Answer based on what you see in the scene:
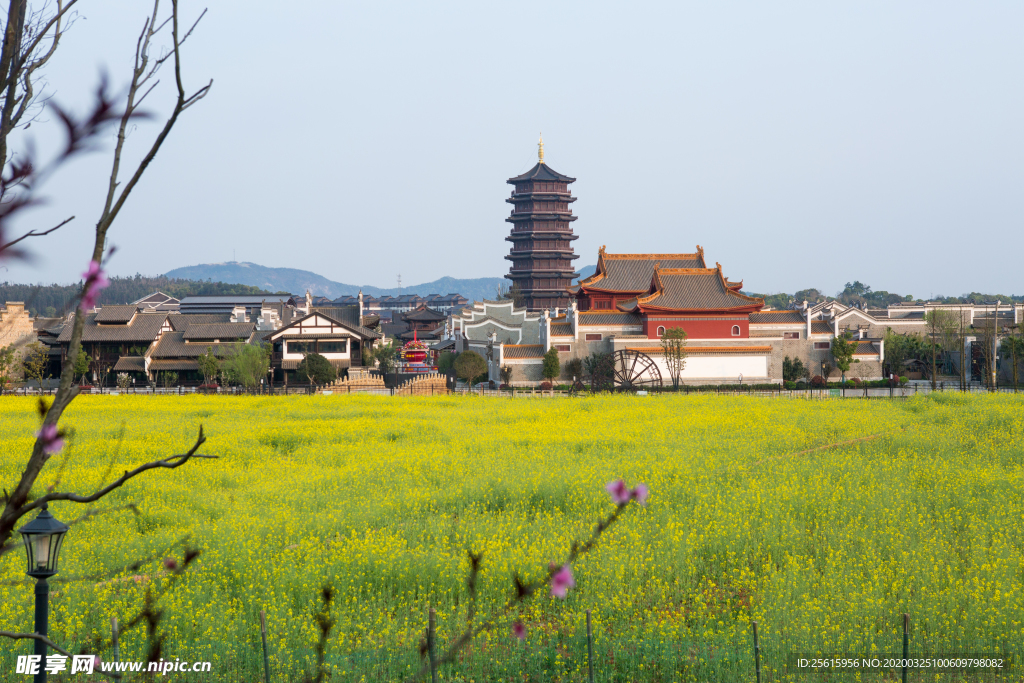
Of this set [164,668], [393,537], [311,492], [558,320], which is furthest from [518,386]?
[164,668]

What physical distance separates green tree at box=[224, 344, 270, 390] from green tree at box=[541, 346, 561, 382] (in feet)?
51.0

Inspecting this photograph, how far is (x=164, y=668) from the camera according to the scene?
6688 mm

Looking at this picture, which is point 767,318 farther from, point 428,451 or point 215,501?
point 215,501

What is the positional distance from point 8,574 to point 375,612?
4992mm

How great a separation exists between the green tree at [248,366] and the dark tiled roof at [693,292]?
69.9 feet

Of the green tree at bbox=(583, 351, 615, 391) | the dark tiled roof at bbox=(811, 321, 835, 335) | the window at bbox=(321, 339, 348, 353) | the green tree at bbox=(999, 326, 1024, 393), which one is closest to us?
the green tree at bbox=(999, 326, 1024, 393)

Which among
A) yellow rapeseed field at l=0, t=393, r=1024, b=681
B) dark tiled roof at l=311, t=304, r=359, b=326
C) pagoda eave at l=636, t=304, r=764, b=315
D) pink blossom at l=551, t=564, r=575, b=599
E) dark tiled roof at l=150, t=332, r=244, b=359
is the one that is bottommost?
yellow rapeseed field at l=0, t=393, r=1024, b=681

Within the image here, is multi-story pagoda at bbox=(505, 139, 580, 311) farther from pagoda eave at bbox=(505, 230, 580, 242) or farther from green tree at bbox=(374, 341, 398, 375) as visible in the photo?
green tree at bbox=(374, 341, 398, 375)

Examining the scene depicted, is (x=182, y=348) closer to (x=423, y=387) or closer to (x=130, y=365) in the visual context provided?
(x=130, y=365)

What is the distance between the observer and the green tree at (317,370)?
43062 millimetres

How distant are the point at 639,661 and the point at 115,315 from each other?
160ft

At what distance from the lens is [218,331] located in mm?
49312

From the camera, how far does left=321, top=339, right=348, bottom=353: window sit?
47469 millimetres

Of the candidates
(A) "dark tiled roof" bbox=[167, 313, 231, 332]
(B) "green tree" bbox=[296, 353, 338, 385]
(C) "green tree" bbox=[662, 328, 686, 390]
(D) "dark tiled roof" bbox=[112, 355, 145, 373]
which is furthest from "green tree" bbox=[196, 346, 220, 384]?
(C) "green tree" bbox=[662, 328, 686, 390]
